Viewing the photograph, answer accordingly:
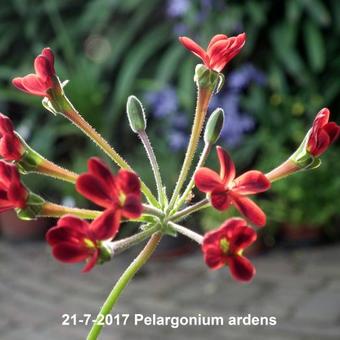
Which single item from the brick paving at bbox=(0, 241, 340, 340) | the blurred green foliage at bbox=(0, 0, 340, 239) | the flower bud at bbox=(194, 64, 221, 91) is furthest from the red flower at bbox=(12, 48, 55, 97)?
the blurred green foliage at bbox=(0, 0, 340, 239)

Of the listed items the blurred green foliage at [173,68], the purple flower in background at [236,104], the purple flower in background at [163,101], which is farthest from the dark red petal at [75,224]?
the purple flower in background at [163,101]

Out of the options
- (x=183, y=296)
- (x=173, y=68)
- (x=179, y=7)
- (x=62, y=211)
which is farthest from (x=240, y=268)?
(x=173, y=68)

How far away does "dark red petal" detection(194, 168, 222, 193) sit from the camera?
37 cm

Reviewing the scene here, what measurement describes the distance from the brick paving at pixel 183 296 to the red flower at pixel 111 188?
207 centimetres

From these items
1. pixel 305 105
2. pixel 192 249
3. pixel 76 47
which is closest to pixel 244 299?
pixel 192 249

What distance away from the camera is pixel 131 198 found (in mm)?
351

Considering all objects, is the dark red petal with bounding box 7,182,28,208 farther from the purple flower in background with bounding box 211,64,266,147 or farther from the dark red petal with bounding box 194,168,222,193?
the purple flower in background with bounding box 211,64,266,147

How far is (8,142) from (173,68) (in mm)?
3565

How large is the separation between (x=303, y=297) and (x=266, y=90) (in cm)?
145

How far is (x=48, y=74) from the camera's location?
1.51 feet

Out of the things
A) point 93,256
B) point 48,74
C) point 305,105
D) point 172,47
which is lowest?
point 93,256

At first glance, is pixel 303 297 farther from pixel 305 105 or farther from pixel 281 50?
pixel 281 50

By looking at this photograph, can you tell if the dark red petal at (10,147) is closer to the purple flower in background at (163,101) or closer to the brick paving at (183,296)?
the brick paving at (183,296)

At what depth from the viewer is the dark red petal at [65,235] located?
0.36 metres
